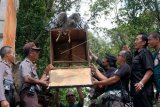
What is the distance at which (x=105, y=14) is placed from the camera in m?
20.1

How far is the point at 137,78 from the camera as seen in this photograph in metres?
6.05

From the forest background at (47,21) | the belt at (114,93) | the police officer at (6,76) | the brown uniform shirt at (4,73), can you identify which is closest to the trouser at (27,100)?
the police officer at (6,76)

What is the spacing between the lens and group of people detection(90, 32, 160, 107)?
591 centimetres

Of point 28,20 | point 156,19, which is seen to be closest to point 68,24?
point 28,20

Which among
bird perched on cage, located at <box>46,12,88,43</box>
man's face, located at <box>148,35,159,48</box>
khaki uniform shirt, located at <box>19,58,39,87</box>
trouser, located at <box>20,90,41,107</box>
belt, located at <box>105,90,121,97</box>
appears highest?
bird perched on cage, located at <box>46,12,88,43</box>

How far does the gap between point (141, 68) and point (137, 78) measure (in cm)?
17

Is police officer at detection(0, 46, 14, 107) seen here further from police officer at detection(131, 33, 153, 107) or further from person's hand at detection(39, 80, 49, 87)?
police officer at detection(131, 33, 153, 107)

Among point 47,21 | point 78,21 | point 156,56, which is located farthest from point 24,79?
point 47,21

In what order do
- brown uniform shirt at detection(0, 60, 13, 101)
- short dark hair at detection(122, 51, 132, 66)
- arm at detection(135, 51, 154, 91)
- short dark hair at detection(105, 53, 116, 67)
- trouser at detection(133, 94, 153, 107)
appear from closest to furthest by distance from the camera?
brown uniform shirt at detection(0, 60, 13, 101) < arm at detection(135, 51, 154, 91) < trouser at detection(133, 94, 153, 107) < short dark hair at detection(122, 51, 132, 66) < short dark hair at detection(105, 53, 116, 67)

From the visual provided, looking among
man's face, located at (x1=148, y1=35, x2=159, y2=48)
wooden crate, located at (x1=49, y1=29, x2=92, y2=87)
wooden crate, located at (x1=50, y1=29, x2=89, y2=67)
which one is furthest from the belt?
wooden crate, located at (x1=50, y1=29, x2=89, y2=67)

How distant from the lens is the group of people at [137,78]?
5906mm

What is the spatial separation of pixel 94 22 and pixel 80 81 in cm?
1454

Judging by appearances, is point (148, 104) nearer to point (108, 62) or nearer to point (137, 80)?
point (137, 80)

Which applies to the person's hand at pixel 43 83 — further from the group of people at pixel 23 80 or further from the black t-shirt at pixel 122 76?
the black t-shirt at pixel 122 76
